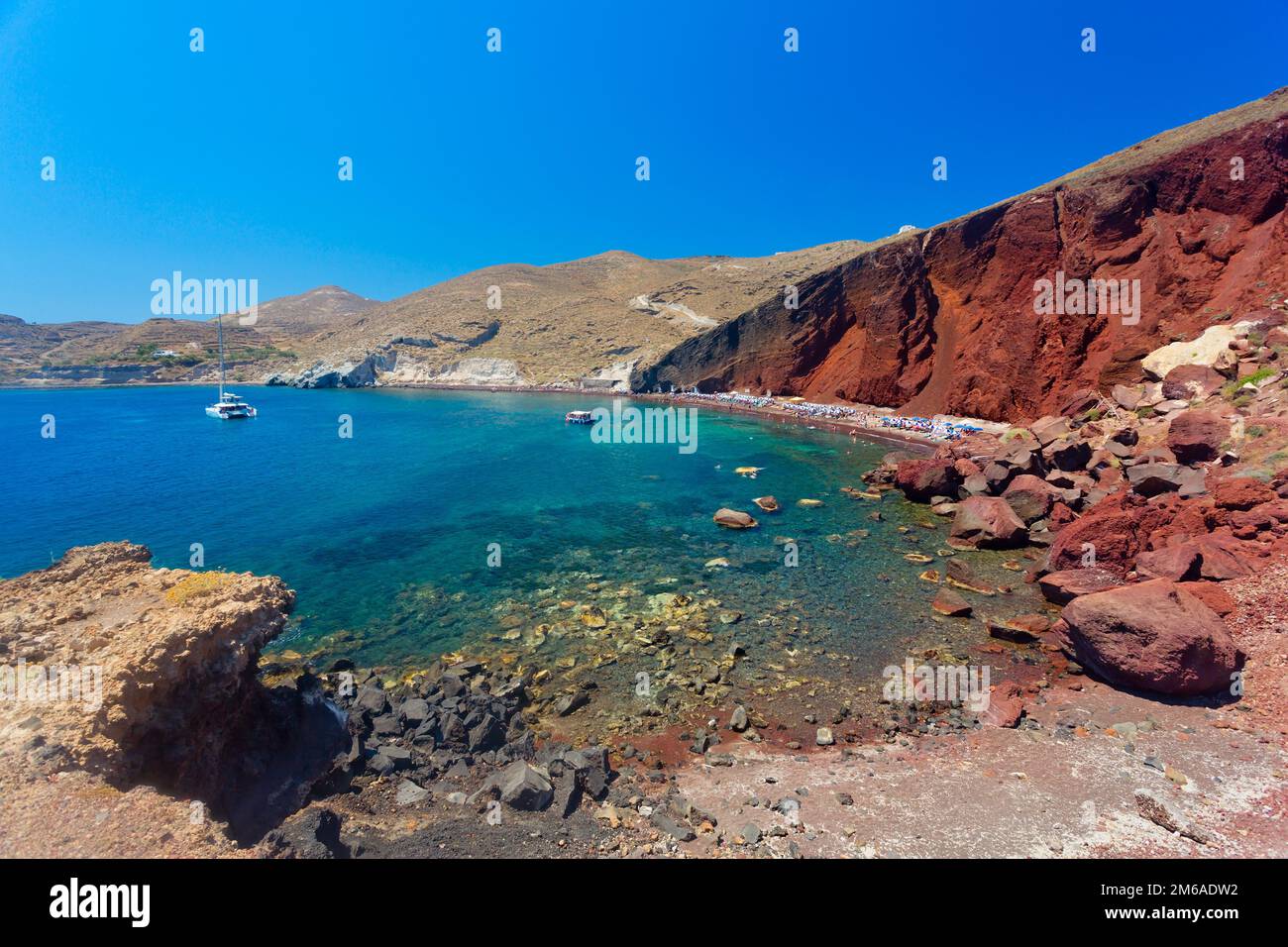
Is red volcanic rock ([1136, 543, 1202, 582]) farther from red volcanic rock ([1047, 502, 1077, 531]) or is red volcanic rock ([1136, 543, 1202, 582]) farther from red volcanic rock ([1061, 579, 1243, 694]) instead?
red volcanic rock ([1047, 502, 1077, 531])

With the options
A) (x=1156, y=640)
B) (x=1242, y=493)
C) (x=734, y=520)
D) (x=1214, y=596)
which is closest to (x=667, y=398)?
(x=734, y=520)

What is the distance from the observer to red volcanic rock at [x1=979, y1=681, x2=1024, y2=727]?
11.8 m

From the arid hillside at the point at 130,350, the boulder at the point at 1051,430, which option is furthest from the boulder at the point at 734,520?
the arid hillside at the point at 130,350

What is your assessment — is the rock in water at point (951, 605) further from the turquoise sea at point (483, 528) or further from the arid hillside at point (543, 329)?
the arid hillside at point (543, 329)

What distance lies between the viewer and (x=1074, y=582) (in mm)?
16812

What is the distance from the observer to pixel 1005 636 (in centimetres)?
1565

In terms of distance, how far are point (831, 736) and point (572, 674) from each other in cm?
669

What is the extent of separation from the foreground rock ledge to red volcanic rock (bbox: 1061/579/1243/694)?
17.1 metres

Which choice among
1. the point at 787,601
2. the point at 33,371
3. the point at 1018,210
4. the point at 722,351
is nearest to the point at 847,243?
the point at 722,351

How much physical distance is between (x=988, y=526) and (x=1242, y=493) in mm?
7623
